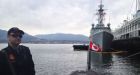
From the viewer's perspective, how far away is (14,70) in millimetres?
5328

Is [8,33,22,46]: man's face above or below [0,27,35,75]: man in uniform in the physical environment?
above

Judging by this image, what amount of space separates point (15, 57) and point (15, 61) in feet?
0.24

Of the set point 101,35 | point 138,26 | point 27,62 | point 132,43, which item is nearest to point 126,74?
point 132,43

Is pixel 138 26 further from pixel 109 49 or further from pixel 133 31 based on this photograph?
pixel 109 49

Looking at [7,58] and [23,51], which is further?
[23,51]

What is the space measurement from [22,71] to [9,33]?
75 centimetres

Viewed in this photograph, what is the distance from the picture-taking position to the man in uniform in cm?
527

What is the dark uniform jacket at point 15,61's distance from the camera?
527 centimetres

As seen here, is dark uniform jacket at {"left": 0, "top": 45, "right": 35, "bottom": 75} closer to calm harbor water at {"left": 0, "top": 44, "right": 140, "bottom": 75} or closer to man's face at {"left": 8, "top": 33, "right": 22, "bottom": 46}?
man's face at {"left": 8, "top": 33, "right": 22, "bottom": 46}

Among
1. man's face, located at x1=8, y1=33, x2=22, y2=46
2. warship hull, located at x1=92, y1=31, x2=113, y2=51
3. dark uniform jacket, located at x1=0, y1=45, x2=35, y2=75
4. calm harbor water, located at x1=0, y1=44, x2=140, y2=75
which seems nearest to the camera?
dark uniform jacket, located at x1=0, y1=45, x2=35, y2=75

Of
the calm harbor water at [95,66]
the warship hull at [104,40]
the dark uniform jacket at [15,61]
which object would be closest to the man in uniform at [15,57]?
the dark uniform jacket at [15,61]

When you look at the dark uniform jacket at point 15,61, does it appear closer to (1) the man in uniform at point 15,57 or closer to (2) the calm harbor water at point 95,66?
(1) the man in uniform at point 15,57

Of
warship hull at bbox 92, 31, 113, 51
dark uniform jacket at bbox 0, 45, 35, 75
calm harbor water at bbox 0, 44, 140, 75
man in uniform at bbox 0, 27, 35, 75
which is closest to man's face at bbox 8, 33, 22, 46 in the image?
man in uniform at bbox 0, 27, 35, 75

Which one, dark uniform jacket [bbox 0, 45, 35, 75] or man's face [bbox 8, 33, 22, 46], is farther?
man's face [bbox 8, 33, 22, 46]
